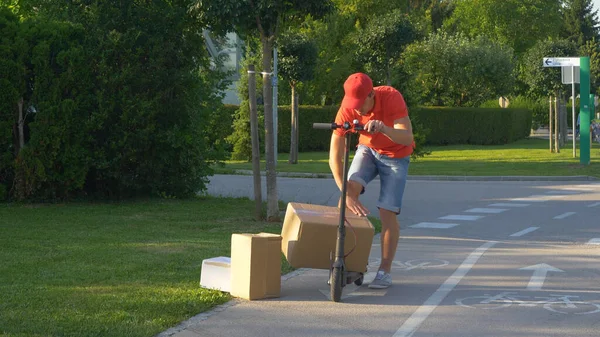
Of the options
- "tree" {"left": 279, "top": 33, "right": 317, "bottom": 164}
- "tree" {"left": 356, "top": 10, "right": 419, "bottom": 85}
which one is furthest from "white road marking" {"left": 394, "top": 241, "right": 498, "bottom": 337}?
"tree" {"left": 356, "top": 10, "right": 419, "bottom": 85}

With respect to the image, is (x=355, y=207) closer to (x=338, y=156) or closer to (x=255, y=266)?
(x=338, y=156)

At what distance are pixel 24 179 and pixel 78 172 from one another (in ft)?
2.81

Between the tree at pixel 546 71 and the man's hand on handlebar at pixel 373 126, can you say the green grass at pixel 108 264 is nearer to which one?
the man's hand on handlebar at pixel 373 126

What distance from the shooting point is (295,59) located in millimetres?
33312

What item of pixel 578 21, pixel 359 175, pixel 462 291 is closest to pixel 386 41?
pixel 359 175

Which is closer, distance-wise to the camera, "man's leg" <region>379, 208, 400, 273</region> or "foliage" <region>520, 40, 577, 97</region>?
"man's leg" <region>379, 208, 400, 273</region>

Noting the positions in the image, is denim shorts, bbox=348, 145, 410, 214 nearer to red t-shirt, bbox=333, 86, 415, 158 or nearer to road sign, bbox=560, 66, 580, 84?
red t-shirt, bbox=333, 86, 415, 158

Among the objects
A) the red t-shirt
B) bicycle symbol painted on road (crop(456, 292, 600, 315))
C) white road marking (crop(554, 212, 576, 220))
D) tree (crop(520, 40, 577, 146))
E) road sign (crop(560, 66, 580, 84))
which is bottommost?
bicycle symbol painted on road (crop(456, 292, 600, 315))

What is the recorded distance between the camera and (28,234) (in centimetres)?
1176

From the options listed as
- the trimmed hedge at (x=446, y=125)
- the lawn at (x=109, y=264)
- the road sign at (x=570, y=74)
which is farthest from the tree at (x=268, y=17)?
the trimmed hedge at (x=446, y=125)

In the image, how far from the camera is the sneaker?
26.8 feet

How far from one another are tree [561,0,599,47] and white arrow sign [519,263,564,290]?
9598 centimetres

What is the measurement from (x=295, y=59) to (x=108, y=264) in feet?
80.6

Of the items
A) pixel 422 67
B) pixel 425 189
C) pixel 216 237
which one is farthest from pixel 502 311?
pixel 422 67
